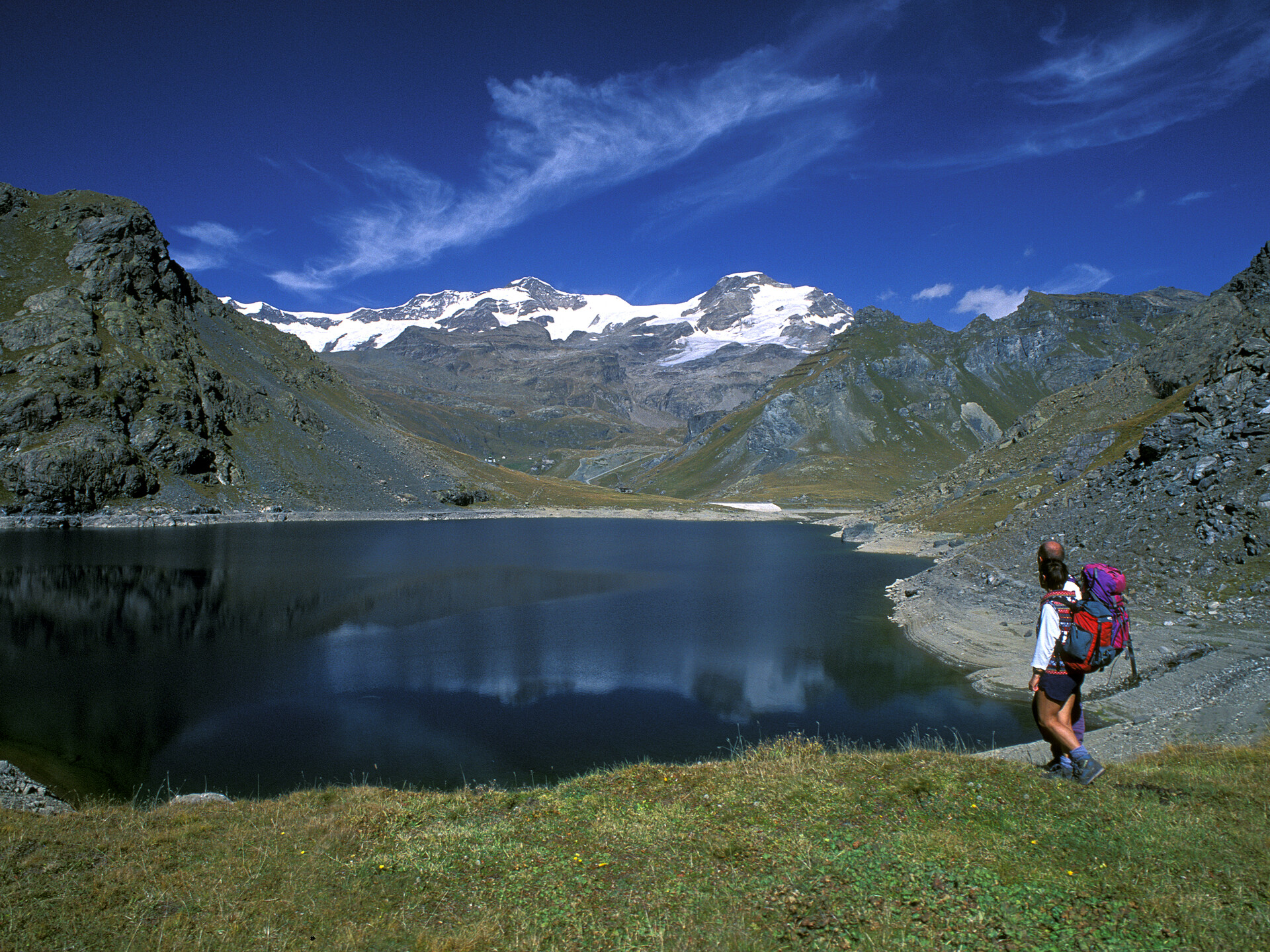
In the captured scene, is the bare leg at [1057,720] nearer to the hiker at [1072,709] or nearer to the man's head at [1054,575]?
the hiker at [1072,709]

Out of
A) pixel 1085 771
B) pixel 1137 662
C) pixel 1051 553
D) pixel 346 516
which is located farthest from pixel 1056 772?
pixel 346 516

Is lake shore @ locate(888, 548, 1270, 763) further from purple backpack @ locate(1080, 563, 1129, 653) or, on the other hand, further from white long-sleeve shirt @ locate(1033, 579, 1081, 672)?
white long-sleeve shirt @ locate(1033, 579, 1081, 672)

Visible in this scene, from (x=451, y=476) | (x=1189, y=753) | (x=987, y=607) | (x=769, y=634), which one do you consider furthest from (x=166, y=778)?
(x=451, y=476)

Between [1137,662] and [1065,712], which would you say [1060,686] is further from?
[1137,662]

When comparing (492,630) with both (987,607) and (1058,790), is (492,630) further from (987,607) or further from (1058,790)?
(1058,790)

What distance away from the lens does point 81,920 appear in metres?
7.41

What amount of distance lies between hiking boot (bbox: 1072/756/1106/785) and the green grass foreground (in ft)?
1.24

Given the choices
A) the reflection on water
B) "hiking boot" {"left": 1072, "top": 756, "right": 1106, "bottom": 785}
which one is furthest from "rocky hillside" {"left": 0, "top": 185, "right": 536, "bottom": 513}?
"hiking boot" {"left": 1072, "top": 756, "right": 1106, "bottom": 785}

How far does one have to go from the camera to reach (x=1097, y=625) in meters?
9.38

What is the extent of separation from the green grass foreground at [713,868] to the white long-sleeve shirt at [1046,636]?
1805 millimetres

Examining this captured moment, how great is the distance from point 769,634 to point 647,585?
20.0 meters

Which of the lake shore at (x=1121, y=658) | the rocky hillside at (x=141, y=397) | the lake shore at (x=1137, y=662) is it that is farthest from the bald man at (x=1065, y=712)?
the rocky hillside at (x=141, y=397)

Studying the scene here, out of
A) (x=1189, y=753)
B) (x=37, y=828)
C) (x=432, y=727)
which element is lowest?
(x=432, y=727)

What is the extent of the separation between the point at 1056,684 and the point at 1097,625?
1100 mm
